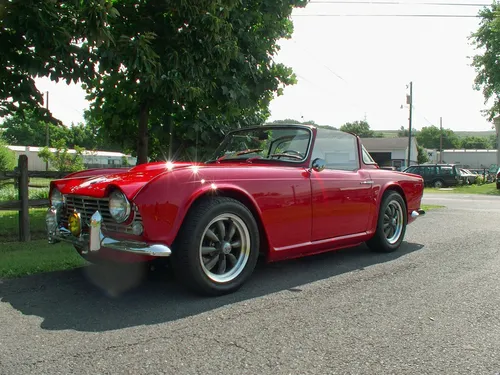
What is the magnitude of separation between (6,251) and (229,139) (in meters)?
2.97

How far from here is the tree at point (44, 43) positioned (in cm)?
567

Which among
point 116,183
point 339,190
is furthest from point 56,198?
point 339,190

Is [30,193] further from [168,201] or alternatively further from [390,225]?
[390,225]

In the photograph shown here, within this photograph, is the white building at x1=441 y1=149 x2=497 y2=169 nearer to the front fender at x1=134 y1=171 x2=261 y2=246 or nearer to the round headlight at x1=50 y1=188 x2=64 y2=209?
the round headlight at x1=50 y1=188 x2=64 y2=209

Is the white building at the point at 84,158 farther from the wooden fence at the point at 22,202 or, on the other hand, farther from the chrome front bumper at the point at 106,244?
the chrome front bumper at the point at 106,244

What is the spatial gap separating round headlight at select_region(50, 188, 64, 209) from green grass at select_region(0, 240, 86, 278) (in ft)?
2.08

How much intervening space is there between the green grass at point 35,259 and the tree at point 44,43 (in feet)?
8.51

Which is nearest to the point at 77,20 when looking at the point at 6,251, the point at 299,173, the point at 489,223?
the point at 6,251

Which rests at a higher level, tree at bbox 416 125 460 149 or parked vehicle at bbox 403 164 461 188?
tree at bbox 416 125 460 149

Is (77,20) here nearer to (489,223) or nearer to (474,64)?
(489,223)

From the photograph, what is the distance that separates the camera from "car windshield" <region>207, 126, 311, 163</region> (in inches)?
185

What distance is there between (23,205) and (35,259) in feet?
6.47

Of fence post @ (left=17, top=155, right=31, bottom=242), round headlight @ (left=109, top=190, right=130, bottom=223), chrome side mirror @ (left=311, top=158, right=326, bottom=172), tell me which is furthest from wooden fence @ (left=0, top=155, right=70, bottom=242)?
chrome side mirror @ (left=311, top=158, right=326, bottom=172)

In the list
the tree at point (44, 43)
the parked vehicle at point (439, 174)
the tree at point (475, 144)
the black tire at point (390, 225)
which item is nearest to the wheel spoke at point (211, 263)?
the black tire at point (390, 225)
